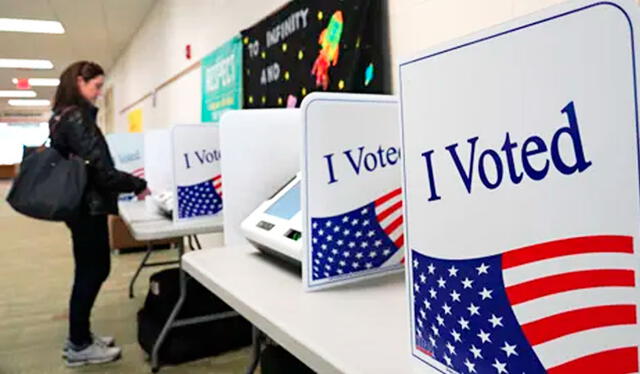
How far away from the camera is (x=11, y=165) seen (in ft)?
57.5

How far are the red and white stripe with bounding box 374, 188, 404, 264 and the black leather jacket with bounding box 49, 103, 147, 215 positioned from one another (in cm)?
136

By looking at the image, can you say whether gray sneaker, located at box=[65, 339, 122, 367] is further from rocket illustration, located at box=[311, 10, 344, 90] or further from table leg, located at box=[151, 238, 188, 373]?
rocket illustration, located at box=[311, 10, 344, 90]

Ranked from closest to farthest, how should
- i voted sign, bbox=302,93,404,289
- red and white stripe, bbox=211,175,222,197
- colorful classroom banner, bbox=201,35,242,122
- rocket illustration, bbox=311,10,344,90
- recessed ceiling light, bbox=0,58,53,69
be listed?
i voted sign, bbox=302,93,404,289
rocket illustration, bbox=311,10,344,90
red and white stripe, bbox=211,175,222,197
colorful classroom banner, bbox=201,35,242,122
recessed ceiling light, bbox=0,58,53,69

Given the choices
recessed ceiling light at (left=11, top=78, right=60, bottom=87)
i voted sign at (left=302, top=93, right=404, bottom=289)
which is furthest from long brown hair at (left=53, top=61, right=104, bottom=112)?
recessed ceiling light at (left=11, top=78, right=60, bottom=87)

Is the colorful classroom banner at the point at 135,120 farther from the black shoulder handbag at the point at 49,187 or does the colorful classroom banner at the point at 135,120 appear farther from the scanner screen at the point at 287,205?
the scanner screen at the point at 287,205

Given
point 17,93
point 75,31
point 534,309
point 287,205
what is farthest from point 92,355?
point 17,93

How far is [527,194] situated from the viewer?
482 mm

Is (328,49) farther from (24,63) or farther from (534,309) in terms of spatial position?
(24,63)

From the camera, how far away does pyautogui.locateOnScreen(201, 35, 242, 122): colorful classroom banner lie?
330cm

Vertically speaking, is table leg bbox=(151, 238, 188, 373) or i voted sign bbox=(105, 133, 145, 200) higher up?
i voted sign bbox=(105, 133, 145, 200)

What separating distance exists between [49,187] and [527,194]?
1921mm

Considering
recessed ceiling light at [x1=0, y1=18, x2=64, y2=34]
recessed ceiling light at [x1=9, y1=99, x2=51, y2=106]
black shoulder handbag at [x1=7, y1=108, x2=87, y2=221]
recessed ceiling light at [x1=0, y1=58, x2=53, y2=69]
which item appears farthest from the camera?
recessed ceiling light at [x1=9, y1=99, x2=51, y2=106]

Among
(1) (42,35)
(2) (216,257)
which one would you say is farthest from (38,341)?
(1) (42,35)

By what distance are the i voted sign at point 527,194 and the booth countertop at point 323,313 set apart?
0.09m
